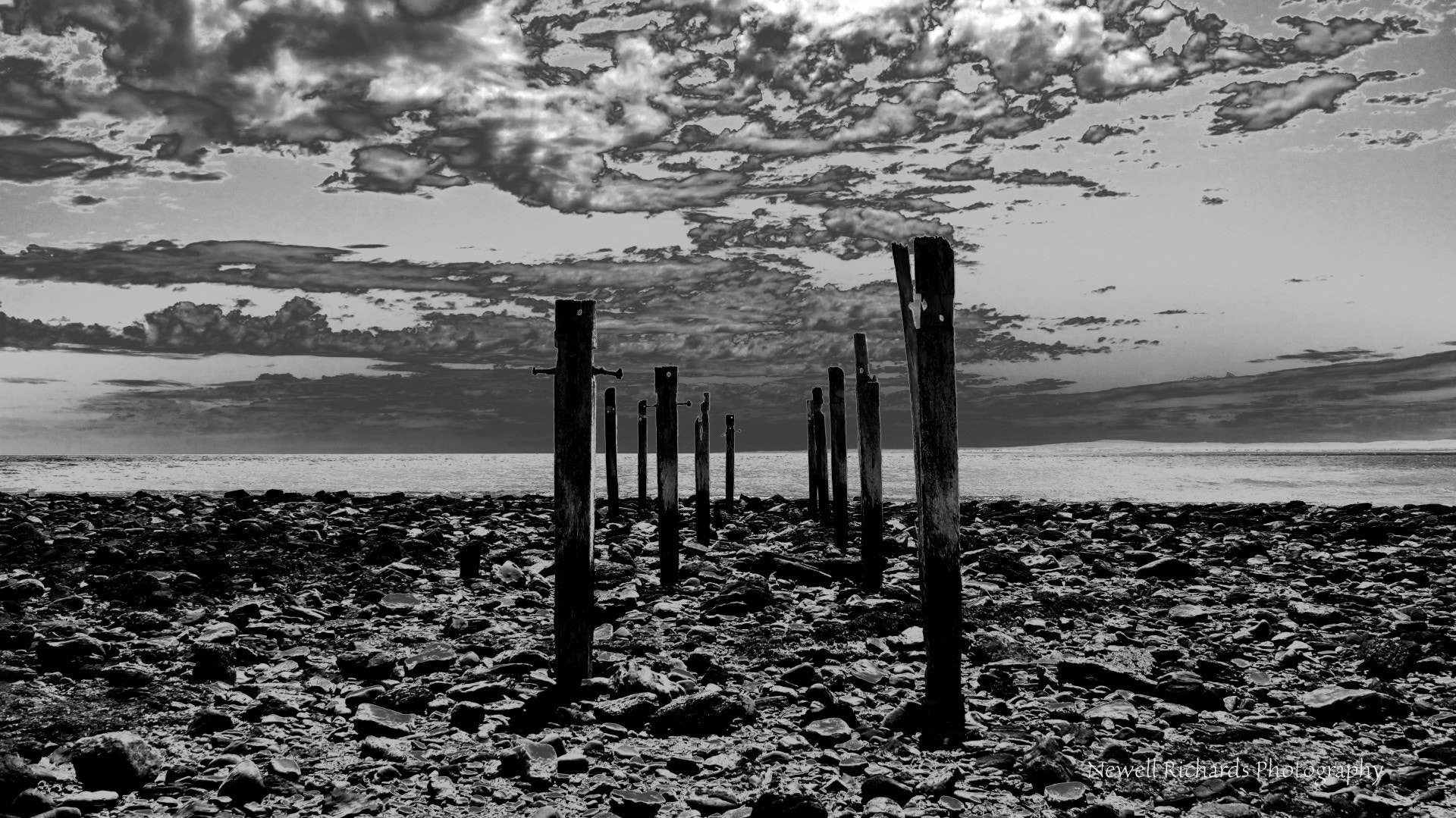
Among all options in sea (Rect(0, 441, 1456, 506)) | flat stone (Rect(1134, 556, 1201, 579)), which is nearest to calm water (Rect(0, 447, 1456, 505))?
sea (Rect(0, 441, 1456, 506))

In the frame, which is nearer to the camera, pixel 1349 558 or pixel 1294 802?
pixel 1294 802

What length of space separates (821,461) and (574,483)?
Answer: 16.4 metres

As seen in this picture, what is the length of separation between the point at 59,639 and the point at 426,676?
3.05 m

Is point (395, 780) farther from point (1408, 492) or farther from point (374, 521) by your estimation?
point (1408, 492)

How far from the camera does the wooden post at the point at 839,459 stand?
57.4 ft

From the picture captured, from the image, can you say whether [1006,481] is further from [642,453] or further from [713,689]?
[713,689]

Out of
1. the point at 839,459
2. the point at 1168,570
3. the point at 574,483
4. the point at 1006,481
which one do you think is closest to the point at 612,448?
the point at 839,459

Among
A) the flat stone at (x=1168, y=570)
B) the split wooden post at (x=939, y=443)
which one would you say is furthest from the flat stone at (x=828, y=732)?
the flat stone at (x=1168, y=570)

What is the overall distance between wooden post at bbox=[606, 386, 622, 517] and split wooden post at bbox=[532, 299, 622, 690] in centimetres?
1822

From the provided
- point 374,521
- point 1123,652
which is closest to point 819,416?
point 374,521

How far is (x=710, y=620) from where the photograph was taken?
1041 cm

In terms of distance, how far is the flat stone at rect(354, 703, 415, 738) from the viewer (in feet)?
21.5

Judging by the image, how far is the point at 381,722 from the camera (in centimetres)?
660

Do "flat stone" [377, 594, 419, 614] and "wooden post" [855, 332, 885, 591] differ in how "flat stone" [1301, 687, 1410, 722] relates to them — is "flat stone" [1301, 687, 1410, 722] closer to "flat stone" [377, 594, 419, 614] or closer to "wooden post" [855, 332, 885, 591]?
"wooden post" [855, 332, 885, 591]
